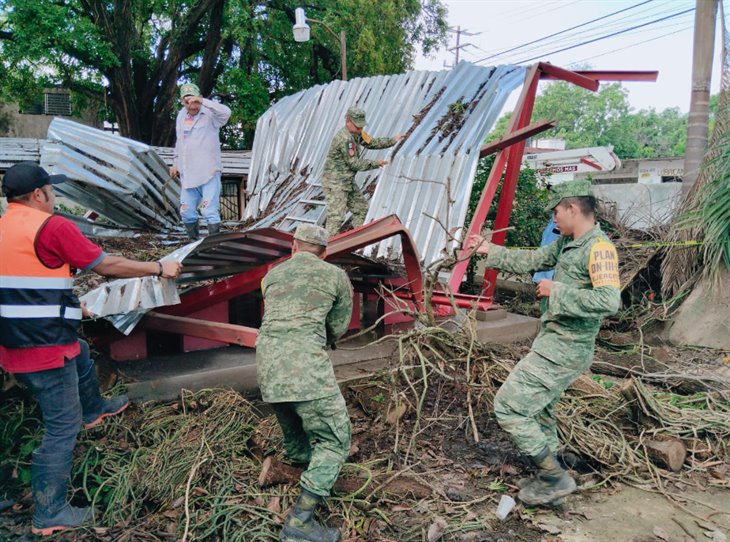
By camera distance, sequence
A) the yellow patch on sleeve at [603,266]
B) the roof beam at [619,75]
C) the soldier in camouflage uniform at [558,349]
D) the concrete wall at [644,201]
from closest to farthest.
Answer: the yellow patch on sleeve at [603,266] < the soldier in camouflage uniform at [558,349] < the roof beam at [619,75] < the concrete wall at [644,201]

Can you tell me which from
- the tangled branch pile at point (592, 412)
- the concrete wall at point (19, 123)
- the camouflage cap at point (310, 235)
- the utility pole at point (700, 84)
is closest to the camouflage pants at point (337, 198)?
the tangled branch pile at point (592, 412)

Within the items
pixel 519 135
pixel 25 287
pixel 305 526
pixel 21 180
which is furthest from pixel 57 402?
pixel 519 135

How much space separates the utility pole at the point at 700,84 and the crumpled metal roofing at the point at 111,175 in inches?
294

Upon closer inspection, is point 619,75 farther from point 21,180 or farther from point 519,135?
point 21,180

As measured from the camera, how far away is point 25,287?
2.84 m

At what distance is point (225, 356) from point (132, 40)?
47.3 feet

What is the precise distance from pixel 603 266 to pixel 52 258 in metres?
2.98

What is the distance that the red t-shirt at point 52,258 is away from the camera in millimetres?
2850

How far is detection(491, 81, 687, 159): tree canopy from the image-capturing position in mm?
58438

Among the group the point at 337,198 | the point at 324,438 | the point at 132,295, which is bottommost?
the point at 324,438

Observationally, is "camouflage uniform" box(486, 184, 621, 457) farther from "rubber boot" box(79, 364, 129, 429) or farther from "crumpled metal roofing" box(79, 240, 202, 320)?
"rubber boot" box(79, 364, 129, 429)

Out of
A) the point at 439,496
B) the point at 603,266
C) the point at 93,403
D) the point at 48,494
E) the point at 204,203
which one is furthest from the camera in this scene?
the point at 204,203

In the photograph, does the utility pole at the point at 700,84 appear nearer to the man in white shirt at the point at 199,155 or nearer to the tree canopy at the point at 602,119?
the man in white shirt at the point at 199,155

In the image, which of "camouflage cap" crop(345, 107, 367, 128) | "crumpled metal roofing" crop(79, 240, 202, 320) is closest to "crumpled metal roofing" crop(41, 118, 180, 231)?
"camouflage cap" crop(345, 107, 367, 128)
